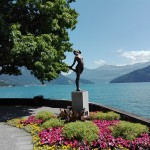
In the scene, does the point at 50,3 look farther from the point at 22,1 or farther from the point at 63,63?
the point at 63,63

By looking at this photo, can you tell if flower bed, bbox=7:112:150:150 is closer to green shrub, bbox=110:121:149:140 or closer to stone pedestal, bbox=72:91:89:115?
green shrub, bbox=110:121:149:140

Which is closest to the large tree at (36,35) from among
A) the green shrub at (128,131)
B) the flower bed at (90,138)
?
the flower bed at (90,138)

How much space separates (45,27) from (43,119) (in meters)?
12.2

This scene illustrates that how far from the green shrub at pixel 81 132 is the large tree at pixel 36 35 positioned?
36.5 ft

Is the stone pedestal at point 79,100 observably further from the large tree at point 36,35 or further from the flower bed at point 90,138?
the flower bed at point 90,138

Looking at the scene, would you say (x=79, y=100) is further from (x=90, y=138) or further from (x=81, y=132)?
(x=90, y=138)

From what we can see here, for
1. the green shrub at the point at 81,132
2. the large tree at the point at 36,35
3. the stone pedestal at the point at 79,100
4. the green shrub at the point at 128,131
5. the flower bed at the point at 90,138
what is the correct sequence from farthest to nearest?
the large tree at the point at 36,35 → the stone pedestal at the point at 79,100 → the green shrub at the point at 128,131 → the green shrub at the point at 81,132 → the flower bed at the point at 90,138

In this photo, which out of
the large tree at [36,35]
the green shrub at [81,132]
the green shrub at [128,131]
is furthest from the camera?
the large tree at [36,35]

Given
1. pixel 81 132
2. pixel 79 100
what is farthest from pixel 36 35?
pixel 81 132

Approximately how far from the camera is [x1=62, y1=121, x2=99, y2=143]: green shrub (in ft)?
49.2

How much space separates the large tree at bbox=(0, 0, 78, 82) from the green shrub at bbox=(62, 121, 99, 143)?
11.1 m

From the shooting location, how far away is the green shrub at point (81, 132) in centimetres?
1499

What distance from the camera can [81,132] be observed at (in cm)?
1527

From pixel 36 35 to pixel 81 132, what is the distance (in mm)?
17303
